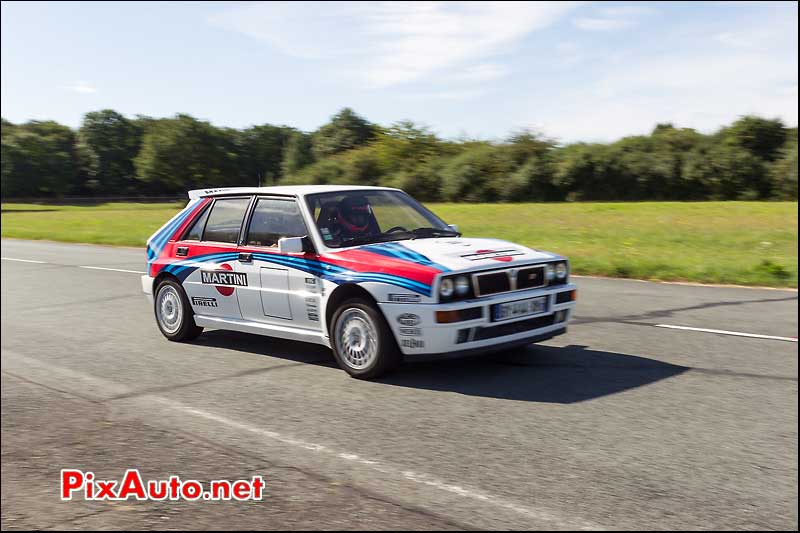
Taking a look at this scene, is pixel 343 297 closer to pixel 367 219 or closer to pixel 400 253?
pixel 400 253

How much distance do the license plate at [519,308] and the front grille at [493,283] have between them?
0.13m

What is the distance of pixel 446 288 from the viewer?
20.7 feet

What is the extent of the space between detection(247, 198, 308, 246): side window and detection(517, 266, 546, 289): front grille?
1.93 m

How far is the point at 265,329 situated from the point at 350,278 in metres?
1.30

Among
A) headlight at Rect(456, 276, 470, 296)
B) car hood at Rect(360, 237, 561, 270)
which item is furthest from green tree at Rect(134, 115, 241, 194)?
headlight at Rect(456, 276, 470, 296)

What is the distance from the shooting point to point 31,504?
3.94 metres

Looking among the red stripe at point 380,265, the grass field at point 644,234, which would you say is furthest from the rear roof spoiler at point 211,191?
the grass field at point 644,234

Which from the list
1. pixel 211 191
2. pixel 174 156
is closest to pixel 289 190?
pixel 211 191

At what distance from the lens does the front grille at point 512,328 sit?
21.2ft

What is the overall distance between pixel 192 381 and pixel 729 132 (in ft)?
154

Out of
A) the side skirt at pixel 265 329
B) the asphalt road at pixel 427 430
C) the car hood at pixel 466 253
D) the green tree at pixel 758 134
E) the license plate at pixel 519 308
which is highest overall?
the green tree at pixel 758 134

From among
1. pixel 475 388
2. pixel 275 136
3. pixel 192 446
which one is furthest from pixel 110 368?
pixel 275 136

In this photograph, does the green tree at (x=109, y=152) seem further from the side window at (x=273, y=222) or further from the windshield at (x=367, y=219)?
the windshield at (x=367, y=219)

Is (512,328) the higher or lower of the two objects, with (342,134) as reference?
lower
